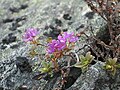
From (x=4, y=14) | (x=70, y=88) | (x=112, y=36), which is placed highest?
(x=4, y=14)

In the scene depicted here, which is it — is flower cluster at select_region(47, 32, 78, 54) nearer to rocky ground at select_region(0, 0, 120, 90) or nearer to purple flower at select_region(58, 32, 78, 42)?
purple flower at select_region(58, 32, 78, 42)

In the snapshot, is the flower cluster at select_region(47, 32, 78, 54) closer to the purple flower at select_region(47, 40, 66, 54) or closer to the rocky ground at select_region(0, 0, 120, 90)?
the purple flower at select_region(47, 40, 66, 54)

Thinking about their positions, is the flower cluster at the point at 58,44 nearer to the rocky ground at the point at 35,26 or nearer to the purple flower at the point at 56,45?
the purple flower at the point at 56,45

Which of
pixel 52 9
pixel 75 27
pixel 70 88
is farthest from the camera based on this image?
pixel 52 9

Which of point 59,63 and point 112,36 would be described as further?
point 59,63

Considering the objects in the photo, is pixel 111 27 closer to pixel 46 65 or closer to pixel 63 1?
pixel 46 65

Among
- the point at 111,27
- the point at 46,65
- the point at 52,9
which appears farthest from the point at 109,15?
the point at 52,9

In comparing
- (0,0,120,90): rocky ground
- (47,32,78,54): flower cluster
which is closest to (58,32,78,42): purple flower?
(47,32,78,54): flower cluster

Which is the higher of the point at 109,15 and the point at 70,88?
the point at 109,15
